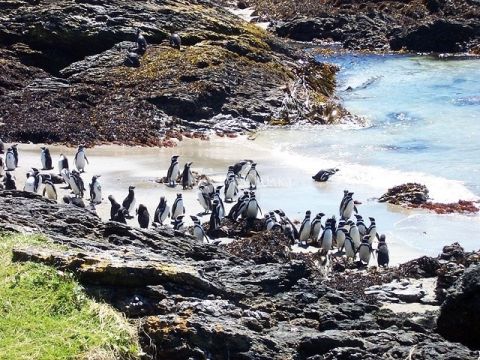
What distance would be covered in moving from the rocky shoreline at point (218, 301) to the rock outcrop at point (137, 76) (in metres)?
14.9

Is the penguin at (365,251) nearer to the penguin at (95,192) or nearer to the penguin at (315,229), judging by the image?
the penguin at (315,229)

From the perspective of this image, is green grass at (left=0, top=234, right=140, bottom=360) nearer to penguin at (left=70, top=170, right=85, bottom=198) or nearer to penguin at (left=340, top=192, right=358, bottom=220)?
penguin at (left=70, top=170, right=85, bottom=198)

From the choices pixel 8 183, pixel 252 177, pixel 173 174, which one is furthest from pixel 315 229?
pixel 8 183

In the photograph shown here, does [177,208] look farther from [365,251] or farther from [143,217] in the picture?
[365,251]

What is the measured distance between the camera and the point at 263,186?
18484 millimetres

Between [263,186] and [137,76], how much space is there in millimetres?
9510

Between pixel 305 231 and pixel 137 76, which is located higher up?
pixel 137 76

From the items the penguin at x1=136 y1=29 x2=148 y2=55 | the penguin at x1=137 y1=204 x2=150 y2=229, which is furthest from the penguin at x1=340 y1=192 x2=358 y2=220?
the penguin at x1=136 y1=29 x2=148 y2=55

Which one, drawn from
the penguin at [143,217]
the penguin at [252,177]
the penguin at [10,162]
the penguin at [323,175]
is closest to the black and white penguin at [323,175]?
the penguin at [323,175]

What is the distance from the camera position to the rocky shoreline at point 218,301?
5598 millimetres

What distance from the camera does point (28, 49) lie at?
27.1 meters

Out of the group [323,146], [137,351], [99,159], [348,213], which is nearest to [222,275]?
[137,351]

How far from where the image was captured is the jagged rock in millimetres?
6832

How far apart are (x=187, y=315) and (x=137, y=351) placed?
1.45 ft
